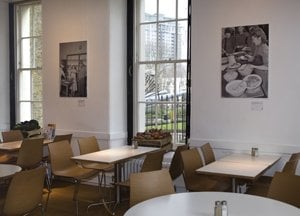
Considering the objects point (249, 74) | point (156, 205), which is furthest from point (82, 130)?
point (156, 205)

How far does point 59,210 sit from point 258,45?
3261 mm

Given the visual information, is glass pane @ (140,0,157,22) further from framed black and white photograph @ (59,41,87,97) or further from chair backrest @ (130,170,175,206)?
chair backrest @ (130,170,175,206)

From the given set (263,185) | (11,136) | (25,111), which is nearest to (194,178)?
(263,185)

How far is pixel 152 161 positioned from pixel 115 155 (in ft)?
1.84

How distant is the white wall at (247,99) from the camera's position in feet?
14.9

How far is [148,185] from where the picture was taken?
2.92 metres

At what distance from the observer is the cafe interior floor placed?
477 centimetres

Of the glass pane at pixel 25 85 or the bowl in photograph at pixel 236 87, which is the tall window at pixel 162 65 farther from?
the glass pane at pixel 25 85

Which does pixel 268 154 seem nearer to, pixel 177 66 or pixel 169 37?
pixel 177 66

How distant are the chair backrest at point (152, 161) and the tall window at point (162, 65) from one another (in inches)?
54.7

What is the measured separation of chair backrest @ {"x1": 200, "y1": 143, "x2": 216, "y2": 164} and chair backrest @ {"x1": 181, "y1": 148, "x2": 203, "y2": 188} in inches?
12.3

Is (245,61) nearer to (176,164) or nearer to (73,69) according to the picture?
(176,164)

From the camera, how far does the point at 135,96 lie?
6.05 m

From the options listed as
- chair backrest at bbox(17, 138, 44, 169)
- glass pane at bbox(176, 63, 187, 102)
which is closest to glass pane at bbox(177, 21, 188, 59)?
glass pane at bbox(176, 63, 187, 102)
